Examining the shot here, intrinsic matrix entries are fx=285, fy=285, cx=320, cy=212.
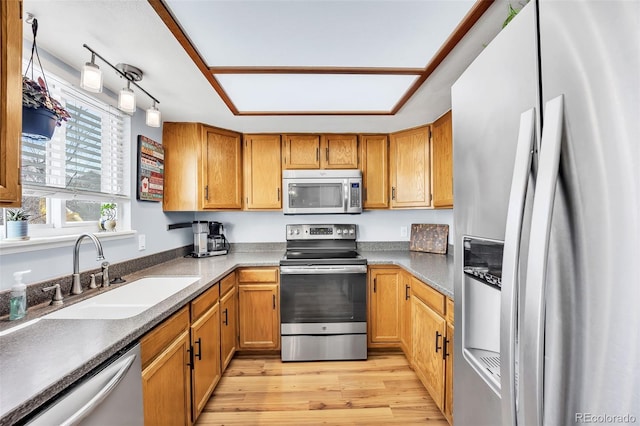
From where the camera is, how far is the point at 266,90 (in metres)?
2.00

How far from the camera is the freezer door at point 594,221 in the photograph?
43cm

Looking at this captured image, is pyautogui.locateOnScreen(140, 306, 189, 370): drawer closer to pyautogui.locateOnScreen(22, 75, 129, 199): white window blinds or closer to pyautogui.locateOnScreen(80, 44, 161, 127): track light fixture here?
pyautogui.locateOnScreen(22, 75, 129, 199): white window blinds

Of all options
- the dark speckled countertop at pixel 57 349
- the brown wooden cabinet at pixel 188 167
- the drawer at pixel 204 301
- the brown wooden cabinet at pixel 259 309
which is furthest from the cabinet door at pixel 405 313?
the brown wooden cabinet at pixel 188 167

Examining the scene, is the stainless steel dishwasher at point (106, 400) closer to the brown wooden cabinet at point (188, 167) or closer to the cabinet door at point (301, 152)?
the brown wooden cabinet at point (188, 167)

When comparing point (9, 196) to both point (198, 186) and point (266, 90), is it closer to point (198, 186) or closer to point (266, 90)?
point (266, 90)

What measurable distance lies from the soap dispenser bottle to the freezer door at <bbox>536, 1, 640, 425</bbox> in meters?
1.78

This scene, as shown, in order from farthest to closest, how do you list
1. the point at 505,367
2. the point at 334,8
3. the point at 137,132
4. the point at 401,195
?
the point at 401,195, the point at 137,132, the point at 334,8, the point at 505,367

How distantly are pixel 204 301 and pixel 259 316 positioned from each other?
884 mm

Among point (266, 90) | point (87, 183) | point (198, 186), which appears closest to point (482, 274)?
point (266, 90)

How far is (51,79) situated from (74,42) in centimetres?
30

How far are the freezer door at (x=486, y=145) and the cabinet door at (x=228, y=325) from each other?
1.74 m

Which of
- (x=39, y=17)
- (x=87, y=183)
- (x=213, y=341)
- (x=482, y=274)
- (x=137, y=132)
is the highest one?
(x=39, y=17)

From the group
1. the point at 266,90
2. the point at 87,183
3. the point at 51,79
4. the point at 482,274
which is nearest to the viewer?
the point at 482,274

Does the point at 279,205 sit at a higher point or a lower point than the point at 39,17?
lower
